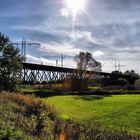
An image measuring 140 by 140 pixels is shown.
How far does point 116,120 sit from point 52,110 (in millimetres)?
7667

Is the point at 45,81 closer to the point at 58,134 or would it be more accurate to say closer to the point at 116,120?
the point at 116,120

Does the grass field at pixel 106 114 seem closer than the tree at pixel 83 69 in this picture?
Yes

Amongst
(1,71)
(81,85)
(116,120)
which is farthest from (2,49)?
(81,85)

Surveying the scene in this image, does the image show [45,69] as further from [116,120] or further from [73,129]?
[73,129]

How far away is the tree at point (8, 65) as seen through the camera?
66.1 m

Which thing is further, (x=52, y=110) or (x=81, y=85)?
(x=81, y=85)

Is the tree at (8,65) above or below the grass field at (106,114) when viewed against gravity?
above

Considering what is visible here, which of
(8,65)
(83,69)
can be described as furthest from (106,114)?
(83,69)

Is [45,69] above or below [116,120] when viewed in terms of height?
above

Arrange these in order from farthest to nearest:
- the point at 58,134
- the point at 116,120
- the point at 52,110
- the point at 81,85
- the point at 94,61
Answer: the point at 94,61 → the point at 81,85 → the point at 116,120 → the point at 52,110 → the point at 58,134

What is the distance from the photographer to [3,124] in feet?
51.3

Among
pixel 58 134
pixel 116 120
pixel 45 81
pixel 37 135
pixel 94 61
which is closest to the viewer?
pixel 37 135

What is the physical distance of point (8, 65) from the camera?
66312mm

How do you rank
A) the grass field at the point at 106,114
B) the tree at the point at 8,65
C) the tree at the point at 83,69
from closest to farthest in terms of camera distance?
the grass field at the point at 106,114 < the tree at the point at 8,65 < the tree at the point at 83,69
